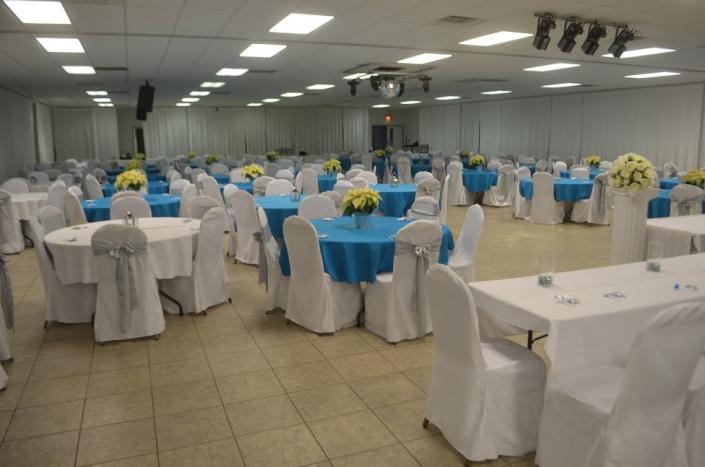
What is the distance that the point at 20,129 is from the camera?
15.9 meters

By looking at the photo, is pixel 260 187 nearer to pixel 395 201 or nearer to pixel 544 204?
pixel 395 201

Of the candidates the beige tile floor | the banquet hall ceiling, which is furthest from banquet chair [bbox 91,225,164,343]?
the banquet hall ceiling

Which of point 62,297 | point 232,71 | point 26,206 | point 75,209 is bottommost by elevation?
point 62,297

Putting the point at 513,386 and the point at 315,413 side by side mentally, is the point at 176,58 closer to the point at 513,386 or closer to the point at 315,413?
the point at 315,413

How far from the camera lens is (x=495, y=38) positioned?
26.3 feet

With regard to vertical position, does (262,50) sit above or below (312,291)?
above

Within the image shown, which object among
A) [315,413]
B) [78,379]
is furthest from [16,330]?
[315,413]

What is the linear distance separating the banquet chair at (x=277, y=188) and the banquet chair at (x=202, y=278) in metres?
A: 3.24

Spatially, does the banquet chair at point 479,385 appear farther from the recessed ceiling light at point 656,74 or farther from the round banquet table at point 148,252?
the recessed ceiling light at point 656,74

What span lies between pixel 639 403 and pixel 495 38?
263 inches

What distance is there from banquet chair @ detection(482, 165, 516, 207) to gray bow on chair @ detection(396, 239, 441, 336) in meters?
9.13

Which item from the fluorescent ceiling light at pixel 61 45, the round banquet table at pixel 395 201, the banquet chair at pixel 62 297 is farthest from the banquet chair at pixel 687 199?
the fluorescent ceiling light at pixel 61 45

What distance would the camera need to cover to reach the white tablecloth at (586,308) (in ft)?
9.12

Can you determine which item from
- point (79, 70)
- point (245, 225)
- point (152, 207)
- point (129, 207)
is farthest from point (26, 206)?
point (245, 225)
